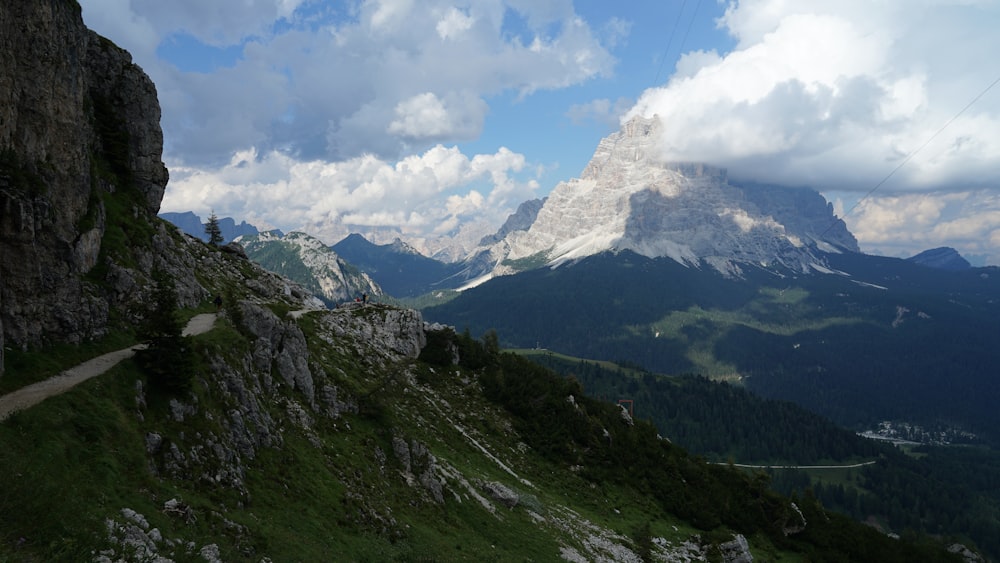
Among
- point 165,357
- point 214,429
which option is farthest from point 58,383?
point 214,429

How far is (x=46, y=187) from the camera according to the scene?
128 feet

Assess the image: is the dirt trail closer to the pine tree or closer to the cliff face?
the cliff face

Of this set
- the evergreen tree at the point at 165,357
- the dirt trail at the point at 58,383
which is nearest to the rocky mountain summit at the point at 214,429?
the evergreen tree at the point at 165,357

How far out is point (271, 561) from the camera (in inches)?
1056

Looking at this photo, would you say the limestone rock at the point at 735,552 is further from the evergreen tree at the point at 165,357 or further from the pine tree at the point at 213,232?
the pine tree at the point at 213,232

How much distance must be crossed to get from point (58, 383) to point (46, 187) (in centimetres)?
1740

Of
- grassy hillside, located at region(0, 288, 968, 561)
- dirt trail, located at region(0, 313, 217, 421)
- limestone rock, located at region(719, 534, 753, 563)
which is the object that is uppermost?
dirt trail, located at region(0, 313, 217, 421)

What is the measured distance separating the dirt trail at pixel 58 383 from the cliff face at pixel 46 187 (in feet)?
11.8

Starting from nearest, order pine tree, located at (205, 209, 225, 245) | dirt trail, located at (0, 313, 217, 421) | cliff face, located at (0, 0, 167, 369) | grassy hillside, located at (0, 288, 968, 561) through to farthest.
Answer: grassy hillside, located at (0, 288, 968, 561)
dirt trail, located at (0, 313, 217, 421)
cliff face, located at (0, 0, 167, 369)
pine tree, located at (205, 209, 225, 245)

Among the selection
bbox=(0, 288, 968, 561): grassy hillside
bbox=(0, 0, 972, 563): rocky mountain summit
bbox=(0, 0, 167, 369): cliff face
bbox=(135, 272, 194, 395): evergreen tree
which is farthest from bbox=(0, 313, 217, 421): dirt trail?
bbox=(0, 0, 167, 369): cliff face

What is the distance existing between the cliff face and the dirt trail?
142 inches

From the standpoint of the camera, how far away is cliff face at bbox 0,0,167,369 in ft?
112

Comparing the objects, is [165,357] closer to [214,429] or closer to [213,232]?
[214,429]

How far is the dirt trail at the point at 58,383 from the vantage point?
27281 millimetres
